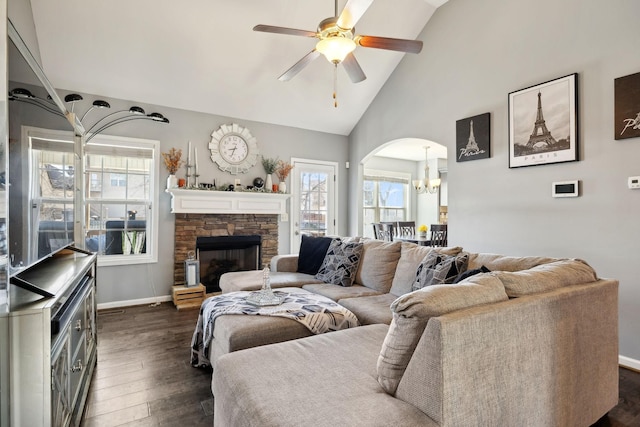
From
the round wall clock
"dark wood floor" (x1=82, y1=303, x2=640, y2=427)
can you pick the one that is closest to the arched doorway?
the round wall clock

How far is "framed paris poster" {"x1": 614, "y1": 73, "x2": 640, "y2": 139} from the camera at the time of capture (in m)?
2.63

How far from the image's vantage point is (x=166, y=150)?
448cm

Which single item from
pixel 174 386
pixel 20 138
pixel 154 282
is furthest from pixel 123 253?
pixel 20 138

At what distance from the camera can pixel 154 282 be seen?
14.5 ft

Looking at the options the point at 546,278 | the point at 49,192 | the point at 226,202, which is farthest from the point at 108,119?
the point at 546,278

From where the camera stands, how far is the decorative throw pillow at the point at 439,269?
7.53 ft

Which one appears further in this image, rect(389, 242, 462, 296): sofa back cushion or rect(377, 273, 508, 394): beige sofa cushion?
rect(389, 242, 462, 296): sofa back cushion

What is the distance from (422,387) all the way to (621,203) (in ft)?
8.79

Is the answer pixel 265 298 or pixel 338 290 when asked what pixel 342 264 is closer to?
pixel 338 290

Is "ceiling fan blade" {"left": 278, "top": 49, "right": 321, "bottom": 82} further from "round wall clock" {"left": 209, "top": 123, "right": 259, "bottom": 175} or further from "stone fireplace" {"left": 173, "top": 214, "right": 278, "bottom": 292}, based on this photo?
"stone fireplace" {"left": 173, "top": 214, "right": 278, "bottom": 292}

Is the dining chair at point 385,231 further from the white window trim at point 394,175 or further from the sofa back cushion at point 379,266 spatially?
the sofa back cushion at point 379,266

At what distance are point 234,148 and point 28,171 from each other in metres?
3.43

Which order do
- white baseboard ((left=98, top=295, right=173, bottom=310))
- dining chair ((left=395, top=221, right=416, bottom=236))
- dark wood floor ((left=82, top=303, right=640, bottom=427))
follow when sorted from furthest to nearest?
dining chair ((left=395, top=221, right=416, bottom=236)) < white baseboard ((left=98, top=295, right=173, bottom=310)) < dark wood floor ((left=82, top=303, right=640, bottom=427))

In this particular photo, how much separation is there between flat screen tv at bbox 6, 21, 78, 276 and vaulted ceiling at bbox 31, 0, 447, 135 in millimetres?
1950
